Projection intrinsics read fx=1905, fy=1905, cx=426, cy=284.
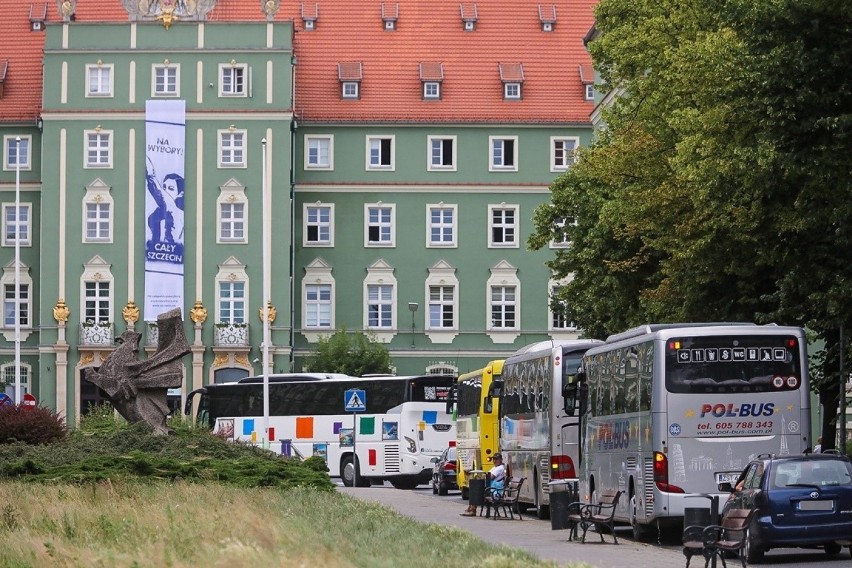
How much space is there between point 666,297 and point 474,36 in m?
53.1

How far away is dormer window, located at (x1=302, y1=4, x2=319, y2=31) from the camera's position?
93.3 metres

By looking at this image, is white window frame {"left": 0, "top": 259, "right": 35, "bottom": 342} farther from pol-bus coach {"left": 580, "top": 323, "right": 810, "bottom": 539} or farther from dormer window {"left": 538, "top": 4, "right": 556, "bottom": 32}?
pol-bus coach {"left": 580, "top": 323, "right": 810, "bottom": 539}

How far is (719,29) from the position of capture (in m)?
41.2

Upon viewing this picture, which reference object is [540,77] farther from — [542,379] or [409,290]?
[542,379]

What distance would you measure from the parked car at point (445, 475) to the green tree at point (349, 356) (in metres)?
29.3

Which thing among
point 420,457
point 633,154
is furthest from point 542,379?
point 420,457

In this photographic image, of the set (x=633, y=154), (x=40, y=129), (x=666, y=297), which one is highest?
(x=40, y=129)

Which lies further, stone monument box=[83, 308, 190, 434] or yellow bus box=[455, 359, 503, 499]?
yellow bus box=[455, 359, 503, 499]

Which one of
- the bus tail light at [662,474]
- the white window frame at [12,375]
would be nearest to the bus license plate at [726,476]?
the bus tail light at [662,474]

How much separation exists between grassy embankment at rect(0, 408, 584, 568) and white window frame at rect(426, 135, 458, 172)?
2019 inches

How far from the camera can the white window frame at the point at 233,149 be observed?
8544cm

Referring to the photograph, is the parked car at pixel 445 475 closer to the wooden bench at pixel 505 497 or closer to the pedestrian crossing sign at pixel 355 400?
the pedestrian crossing sign at pixel 355 400

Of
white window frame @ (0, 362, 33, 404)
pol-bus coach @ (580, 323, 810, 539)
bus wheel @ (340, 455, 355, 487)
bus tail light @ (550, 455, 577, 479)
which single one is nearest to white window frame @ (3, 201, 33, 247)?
white window frame @ (0, 362, 33, 404)

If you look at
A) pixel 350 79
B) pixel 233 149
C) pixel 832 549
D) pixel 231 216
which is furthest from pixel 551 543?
pixel 350 79
